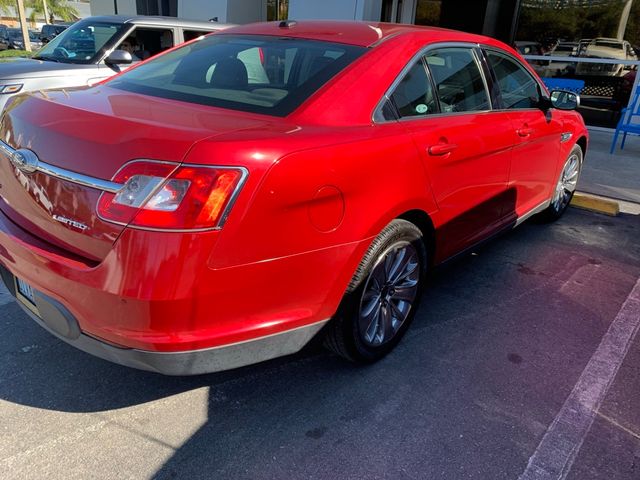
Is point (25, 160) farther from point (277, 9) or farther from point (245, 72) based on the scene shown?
point (277, 9)

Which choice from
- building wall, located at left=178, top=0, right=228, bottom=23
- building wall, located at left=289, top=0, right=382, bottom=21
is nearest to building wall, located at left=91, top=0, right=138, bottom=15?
building wall, located at left=178, top=0, right=228, bottom=23

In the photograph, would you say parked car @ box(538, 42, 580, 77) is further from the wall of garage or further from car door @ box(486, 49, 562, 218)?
the wall of garage

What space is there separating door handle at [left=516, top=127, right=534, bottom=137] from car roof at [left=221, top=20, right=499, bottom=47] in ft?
2.23

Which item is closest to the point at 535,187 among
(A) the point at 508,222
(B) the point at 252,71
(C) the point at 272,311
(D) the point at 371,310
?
(A) the point at 508,222

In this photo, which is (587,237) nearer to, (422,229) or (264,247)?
(422,229)

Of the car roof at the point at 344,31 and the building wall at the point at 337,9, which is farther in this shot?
the building wall at the point at 337,9


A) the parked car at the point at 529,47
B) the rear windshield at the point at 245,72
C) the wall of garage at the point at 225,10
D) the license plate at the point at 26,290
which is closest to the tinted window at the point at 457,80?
the rear windshield at the point at 245,72

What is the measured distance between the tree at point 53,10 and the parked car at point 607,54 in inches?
A: 2270

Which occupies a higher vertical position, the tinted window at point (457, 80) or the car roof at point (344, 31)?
the car roof at point (344, 31)

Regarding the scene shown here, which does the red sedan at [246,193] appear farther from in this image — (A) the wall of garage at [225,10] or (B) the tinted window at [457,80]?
(A) the wall of garage at [225,10]

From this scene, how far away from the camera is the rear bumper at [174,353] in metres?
1.99

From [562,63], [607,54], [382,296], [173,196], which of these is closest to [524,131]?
[382,296]

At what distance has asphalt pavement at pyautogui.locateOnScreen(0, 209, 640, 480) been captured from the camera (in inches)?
86.4

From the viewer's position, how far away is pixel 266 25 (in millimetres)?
3396
